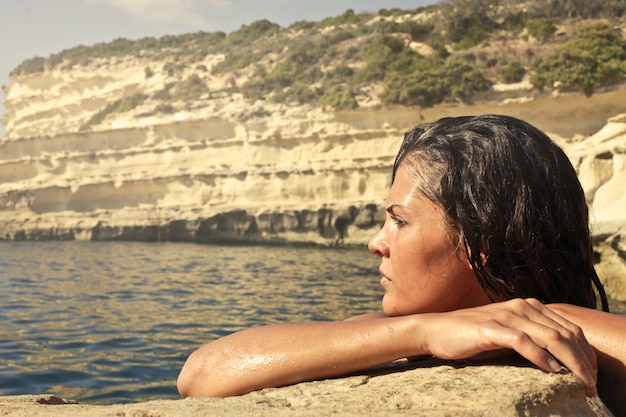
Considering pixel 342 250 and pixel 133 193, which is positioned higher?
pixel 133 193

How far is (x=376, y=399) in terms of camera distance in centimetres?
164

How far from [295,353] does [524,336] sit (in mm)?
660

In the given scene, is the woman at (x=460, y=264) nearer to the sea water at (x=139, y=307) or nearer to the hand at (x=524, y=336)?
the hand at (x=524, y=336)

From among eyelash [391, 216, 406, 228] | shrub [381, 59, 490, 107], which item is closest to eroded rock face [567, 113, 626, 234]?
shrub [381, 59, 490, 107]

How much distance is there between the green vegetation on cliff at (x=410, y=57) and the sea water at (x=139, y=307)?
9854 millimetres

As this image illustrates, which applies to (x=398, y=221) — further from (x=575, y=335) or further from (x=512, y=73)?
(x=512, y=73)

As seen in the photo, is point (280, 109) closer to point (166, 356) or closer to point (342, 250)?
point (342, 250)

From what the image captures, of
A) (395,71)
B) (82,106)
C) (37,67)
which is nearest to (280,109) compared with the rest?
(395,71)

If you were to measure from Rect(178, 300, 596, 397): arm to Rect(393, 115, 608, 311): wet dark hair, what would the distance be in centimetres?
20

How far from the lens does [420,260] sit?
1.91 meters

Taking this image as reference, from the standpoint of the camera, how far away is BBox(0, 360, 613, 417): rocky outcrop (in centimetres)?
152

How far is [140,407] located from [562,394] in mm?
1055

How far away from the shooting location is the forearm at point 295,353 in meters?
1.81

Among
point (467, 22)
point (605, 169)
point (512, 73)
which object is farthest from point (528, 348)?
point (467, 22)
